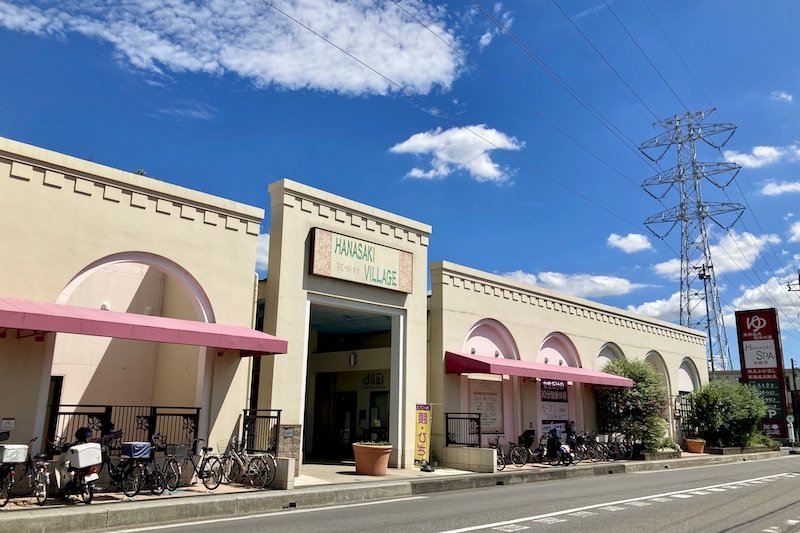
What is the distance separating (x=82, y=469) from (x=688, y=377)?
1307 inches

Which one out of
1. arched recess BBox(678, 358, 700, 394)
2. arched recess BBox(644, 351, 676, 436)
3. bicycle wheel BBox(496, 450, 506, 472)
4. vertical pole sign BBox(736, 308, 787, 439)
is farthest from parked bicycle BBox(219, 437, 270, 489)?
vertical pole sign BBox(736, 308, 787, 439)

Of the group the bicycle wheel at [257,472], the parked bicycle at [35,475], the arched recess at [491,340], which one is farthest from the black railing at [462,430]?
the parked bicycle at [35,475]

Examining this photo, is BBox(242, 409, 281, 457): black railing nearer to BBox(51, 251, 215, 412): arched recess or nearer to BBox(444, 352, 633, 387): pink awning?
BBox(51, 251, 215, 412): arched recess

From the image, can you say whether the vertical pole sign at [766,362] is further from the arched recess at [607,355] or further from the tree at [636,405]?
the tree at [636,405]

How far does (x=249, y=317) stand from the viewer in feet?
49.0

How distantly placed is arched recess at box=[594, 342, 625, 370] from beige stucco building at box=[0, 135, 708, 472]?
6.08 ft

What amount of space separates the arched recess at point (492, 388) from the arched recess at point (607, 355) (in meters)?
6.29

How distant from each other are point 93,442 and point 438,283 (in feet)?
38.1

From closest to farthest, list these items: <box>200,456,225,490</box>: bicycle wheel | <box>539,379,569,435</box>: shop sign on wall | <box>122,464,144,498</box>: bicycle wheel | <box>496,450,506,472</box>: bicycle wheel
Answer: <box>122,464,144,498</box>: bicycle wheel < <box>200,456,225,490</box>: bicycle wheel < <box>496,450,506,472</box>: bicycle wheel < <box>539,379,569,435</box>: shop sign on wall

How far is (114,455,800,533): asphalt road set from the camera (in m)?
9.20

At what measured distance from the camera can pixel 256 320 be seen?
18516 mm

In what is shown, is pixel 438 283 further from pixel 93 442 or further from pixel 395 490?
pixel 93 442

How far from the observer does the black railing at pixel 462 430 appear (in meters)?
19.2

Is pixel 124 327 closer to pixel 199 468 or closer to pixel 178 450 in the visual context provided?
pixel 178 450
